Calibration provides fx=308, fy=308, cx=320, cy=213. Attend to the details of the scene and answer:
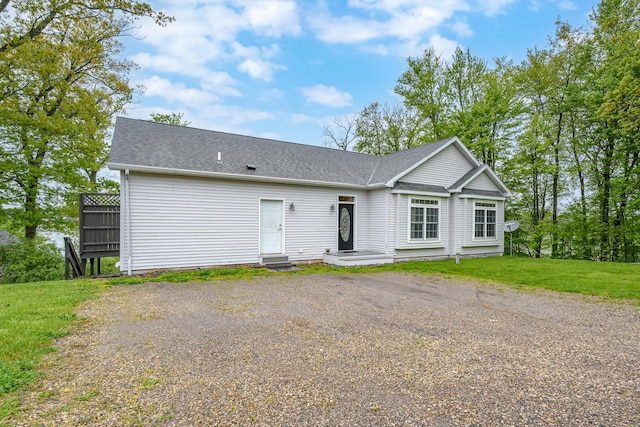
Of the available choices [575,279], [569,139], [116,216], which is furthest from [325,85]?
[575,279]

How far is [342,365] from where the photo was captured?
315 cm

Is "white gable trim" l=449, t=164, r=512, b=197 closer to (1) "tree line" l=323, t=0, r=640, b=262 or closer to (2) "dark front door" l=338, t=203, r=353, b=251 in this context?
(1) "tree line" l=323, t=0, r=640, b=262

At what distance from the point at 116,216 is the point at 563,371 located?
1023 cm

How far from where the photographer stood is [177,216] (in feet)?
28.9

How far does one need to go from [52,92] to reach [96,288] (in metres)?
10.4

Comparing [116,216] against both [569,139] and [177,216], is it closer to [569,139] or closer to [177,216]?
[177,216]

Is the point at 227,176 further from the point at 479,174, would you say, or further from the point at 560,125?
the point at 560,125

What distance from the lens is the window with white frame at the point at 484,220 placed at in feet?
43.3

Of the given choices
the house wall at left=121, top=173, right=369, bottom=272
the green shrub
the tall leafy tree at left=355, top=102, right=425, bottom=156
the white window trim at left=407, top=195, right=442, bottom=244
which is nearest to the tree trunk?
the white window trim at left=407, top=195, right=442, bottom=244

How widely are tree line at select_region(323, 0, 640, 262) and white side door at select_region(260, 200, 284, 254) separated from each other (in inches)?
494

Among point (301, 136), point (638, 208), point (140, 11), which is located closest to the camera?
point (140, 11)

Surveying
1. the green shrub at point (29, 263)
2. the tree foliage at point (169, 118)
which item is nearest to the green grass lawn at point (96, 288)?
the green shrub at point (29, 263)

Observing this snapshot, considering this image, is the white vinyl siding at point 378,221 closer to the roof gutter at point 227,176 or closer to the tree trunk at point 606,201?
the roof gutter at point 227,176

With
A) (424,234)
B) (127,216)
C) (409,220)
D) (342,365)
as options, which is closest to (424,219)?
(424,234)
